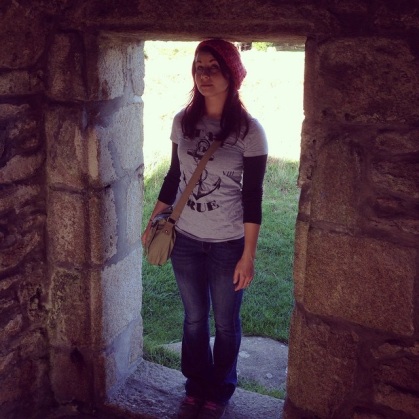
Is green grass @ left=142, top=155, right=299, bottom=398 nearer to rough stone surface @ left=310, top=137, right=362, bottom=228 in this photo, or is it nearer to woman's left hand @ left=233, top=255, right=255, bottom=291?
woman's left hand @ left=233, top=255, right=255, bottom=291

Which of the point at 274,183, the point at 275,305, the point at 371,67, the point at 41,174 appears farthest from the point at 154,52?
the point at 371,67

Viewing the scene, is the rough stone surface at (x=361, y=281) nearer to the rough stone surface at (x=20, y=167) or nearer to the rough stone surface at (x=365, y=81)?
the rough stone surface at (x=365, y=81)

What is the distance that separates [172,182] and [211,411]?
1169 mm

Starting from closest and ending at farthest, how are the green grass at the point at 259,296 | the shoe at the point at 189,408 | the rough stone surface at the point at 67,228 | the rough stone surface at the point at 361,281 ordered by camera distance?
1. the rough stone surface at the point at 361,281
2. the rough stone surface at the point at 67,228
3. the shoe at the point at 189,408
4. the green grass at the point at 259,296

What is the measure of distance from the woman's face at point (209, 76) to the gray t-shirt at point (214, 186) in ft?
0.49

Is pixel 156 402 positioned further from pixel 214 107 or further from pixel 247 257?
pixel 214 107

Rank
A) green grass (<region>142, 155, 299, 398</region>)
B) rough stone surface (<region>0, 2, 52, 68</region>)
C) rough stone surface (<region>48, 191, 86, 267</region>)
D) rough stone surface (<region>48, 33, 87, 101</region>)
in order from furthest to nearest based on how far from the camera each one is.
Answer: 1. green grass (<region>142, 155, 299, 398</region>)
2. rough stone surface (<region>48, 191, 86, 267</region>)
3. rough stone surface (<region>48, 33, 87, 101</region>)
4. rough stone surface (<region>0, 2, 52, 68</region>)

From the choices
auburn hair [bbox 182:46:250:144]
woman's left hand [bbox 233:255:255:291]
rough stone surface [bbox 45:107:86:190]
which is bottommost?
woman's left hand [bbox 233:255:255:291]

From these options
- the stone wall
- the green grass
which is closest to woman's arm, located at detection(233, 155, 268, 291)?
the stone wall

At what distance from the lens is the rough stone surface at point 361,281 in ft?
6.51

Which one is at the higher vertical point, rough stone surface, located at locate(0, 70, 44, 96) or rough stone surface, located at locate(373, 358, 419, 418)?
rough stone surface, located at locate(0, 70, 44, 96)

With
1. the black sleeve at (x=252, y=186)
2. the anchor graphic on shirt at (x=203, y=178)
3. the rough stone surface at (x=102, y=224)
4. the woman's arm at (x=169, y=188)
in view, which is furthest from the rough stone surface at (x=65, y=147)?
the black sleeve at (x=252, y=186)

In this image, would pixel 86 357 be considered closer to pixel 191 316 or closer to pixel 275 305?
pixel 191 316

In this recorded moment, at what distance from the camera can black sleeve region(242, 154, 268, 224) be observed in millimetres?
2344
